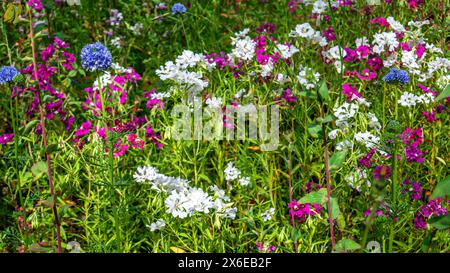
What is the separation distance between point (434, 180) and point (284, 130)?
0.75 meters

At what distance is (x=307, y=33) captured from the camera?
9.93 feet

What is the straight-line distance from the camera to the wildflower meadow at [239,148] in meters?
2.40

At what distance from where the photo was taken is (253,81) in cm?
304

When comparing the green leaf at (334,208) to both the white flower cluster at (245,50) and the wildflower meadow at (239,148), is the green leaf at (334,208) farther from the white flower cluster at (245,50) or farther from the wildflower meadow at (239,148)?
the white flower cluster at (245,50)

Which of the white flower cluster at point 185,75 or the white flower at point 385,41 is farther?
the white flower at point 385,41

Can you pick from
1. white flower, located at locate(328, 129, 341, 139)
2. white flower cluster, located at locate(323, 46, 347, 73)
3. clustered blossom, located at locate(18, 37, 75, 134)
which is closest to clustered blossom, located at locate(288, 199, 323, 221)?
white flower, located at locate(328, 129, 341, 139)

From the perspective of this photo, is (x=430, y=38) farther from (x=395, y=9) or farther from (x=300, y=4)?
(x=300, y=4)

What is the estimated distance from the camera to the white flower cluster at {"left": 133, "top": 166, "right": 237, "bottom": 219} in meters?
2.22

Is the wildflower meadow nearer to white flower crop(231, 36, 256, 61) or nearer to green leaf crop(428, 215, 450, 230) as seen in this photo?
white flower crop(231, 36, 256, 61)

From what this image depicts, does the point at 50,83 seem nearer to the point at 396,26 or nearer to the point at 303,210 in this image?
the point at 303,210

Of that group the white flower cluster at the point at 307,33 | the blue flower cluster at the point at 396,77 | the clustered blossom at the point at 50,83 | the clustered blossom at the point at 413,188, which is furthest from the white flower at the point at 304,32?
the clustered blossom at the point at 50,83

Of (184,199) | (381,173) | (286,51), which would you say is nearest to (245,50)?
(286,51)

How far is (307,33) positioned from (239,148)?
27.1 inches
